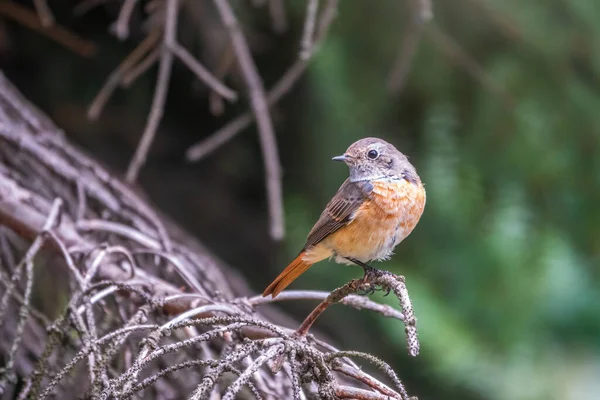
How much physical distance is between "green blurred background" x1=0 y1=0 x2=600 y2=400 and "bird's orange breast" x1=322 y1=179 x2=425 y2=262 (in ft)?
2.49

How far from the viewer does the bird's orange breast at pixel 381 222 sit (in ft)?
7.19

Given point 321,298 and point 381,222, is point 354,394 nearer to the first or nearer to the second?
point 321,298

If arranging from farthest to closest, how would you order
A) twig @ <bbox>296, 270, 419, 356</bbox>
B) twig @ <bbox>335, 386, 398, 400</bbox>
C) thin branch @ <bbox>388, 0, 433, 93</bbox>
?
thin branch @ <bbox>388, 0, 433, 93</bbox>, twig @ <bbox>335, 386, 398, 400</bbox>, twig @ <bbox>296, 270, 419, 356</bbox>

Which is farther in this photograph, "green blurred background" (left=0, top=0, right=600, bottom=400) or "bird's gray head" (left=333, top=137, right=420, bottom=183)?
"green blurred background" (left=0, top=0, right=600, bottom=400)

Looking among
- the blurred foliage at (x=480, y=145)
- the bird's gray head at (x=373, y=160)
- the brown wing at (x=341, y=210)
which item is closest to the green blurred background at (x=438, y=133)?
the blurred foliage at (x=480, y=145)

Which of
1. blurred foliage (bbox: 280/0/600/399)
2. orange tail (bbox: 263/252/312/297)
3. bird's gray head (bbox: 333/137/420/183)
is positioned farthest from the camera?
blurred foliage (bbox: 280/0/600/399)

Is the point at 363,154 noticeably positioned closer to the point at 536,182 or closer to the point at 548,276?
the point at 536,182

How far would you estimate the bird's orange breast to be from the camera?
2191 millimetres

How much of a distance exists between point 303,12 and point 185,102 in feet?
2.27

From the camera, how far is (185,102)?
11.2 ft

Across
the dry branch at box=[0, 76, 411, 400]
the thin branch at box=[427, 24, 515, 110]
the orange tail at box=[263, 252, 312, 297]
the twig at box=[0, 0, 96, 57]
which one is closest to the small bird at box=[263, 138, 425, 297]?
the orange tail at box=[263, 252, 312, 297]

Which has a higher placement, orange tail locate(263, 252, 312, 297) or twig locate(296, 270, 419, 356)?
orange tail locate(263, 252, 312, 297)

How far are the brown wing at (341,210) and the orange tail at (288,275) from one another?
7cm

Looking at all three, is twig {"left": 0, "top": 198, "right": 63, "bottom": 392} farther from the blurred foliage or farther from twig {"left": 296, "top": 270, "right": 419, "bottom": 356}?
the blurred foliage
